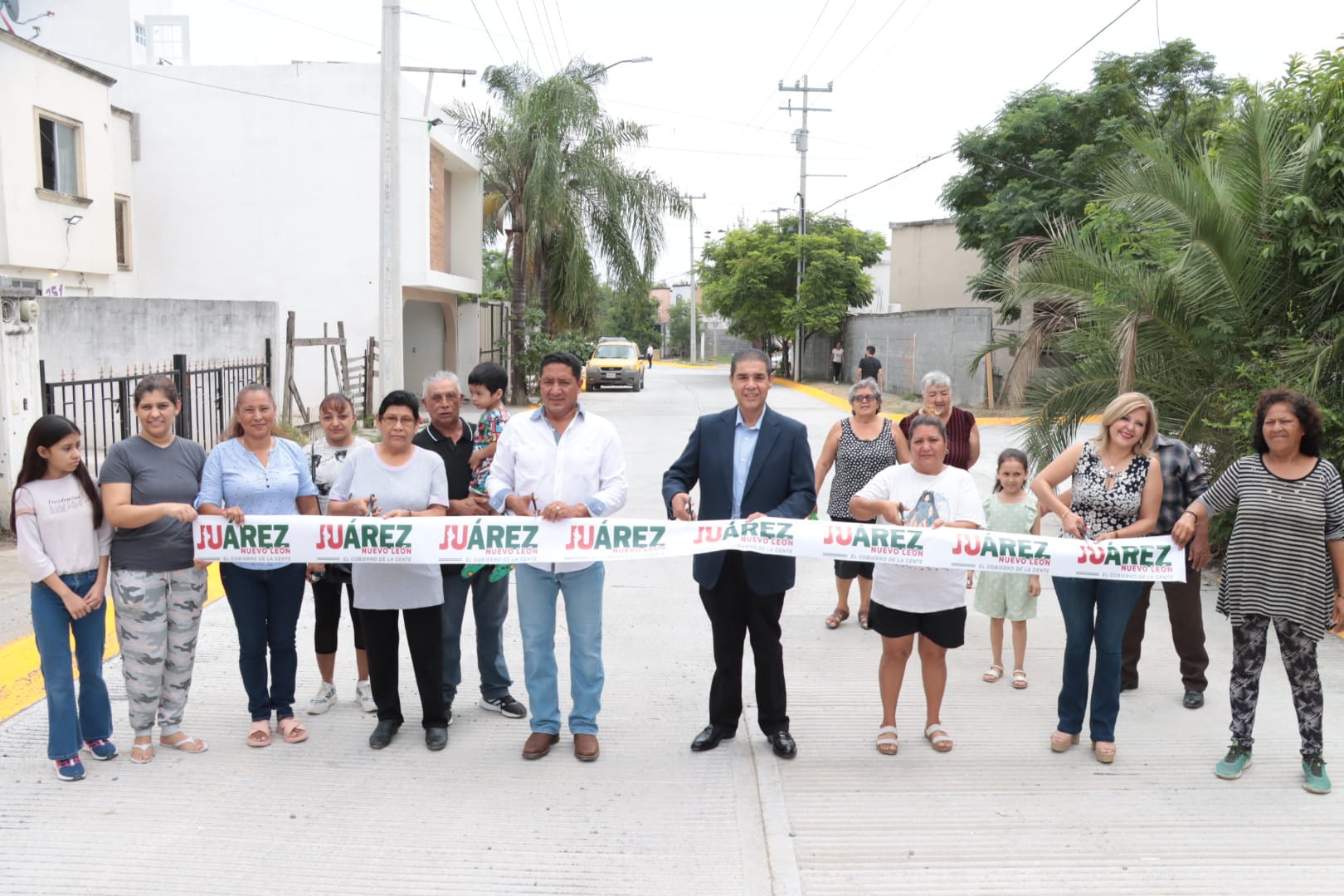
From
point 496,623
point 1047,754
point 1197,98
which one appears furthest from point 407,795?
point 1197,98

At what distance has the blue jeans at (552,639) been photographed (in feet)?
16.0

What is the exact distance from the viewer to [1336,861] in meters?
3.99

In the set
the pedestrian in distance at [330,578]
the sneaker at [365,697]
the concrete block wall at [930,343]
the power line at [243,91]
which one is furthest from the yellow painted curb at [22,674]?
the concrete block wall at [930,343]

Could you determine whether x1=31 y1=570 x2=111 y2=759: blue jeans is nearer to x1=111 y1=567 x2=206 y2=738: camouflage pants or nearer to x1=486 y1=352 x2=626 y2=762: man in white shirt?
x1=111 y1=567 x2=206 y2=738: camouflage pants

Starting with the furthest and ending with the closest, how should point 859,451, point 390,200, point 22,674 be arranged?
point 390,200, point 859,451, point 22,674

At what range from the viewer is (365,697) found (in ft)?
18.3

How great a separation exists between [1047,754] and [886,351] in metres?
28.8

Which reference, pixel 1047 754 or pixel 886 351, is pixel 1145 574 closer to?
pixel 1047 754

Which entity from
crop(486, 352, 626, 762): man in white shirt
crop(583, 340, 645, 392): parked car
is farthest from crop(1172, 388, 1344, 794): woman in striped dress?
crop(583, 340, 645, 392): parked car

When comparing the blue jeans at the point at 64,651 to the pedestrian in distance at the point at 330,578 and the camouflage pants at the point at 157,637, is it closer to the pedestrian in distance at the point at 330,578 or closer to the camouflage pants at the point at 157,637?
the camouflage pants at the point at 157,637

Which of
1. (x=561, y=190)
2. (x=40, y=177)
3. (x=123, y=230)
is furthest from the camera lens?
(x=561, y=190)

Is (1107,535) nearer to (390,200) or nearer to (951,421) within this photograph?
(951,421)

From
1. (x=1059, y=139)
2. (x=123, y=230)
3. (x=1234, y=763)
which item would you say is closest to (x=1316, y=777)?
(x=1234, y=763)

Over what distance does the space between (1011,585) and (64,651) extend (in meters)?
4.79
